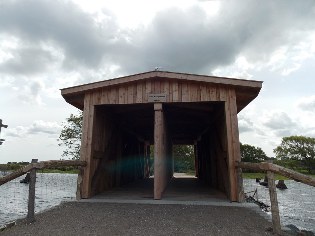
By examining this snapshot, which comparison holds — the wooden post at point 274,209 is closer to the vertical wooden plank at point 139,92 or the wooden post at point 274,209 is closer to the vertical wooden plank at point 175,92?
the vertical wooden plank at point 175,92

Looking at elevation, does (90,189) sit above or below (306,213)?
above

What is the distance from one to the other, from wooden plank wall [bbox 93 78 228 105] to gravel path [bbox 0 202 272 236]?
11.4 feet

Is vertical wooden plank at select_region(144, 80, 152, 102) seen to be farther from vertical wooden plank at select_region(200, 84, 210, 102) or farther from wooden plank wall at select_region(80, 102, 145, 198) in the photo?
wooden plank wall at select_region(80, 102, 145, 198)

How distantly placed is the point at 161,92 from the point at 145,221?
15.0ft

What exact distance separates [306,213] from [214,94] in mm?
9512

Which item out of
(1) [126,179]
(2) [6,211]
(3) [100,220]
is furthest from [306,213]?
(2) [6,211]

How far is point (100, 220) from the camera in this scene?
584 centimetres

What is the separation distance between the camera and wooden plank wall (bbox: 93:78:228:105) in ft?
29.3

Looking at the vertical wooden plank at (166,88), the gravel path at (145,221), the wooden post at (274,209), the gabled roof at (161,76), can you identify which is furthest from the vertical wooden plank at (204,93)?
the wooden post at (274,209)

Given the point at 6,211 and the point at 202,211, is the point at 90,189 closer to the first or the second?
the point at 202,211

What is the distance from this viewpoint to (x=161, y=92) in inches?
360

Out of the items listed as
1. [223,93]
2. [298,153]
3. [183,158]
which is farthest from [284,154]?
[223,93]

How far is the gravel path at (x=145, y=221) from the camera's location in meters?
4.99

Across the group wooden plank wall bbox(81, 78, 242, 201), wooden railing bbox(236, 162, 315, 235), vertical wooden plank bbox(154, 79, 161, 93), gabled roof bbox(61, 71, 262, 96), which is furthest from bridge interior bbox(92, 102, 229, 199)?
wooden railing bbox(236, 162, 315, 235)
